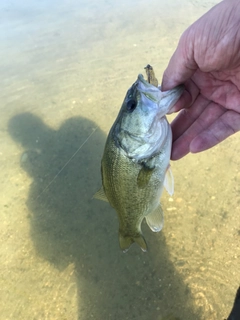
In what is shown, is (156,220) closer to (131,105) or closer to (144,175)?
(144,175)

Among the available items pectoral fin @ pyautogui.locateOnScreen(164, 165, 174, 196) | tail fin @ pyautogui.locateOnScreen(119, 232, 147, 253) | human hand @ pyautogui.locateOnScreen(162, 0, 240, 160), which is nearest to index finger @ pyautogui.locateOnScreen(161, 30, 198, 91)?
human hand @ pyautogui.locateOnScreen(162, 0, 240, 160)

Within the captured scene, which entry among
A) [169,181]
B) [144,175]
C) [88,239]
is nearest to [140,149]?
[144,175]

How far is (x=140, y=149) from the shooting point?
5.90 ft

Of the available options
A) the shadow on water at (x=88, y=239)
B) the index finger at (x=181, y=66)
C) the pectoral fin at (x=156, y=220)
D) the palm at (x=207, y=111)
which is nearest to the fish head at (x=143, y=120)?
the index finger at (x=181, y=66)

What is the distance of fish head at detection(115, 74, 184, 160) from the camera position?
1.76 m

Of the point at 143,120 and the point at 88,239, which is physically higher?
the point at 143,120

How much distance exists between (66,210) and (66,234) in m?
0.31

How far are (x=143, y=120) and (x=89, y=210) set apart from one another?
2149 millimetres

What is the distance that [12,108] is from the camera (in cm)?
516

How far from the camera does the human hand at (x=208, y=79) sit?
1.82 metres

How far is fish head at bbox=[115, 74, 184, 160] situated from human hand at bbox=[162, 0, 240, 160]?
10.2 inches

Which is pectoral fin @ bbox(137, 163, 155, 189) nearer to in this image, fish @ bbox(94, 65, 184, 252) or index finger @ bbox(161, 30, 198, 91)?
fish @ bbox(94, 65, 184, 252)

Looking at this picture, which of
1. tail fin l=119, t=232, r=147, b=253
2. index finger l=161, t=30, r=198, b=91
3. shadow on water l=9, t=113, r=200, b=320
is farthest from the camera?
shadow on water l=9, t=113, r=200, b=320

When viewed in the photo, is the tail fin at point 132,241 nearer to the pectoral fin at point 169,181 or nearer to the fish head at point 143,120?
the pectoral fin at point 169,181
